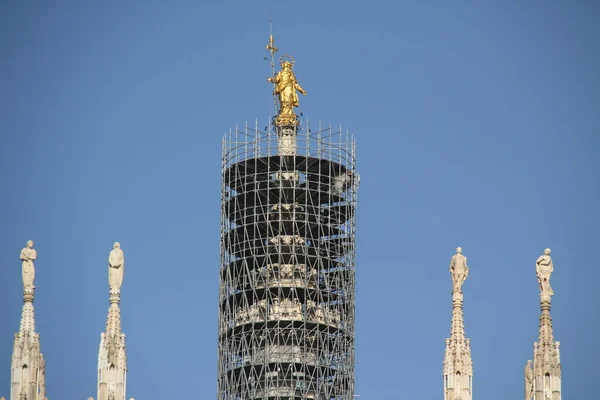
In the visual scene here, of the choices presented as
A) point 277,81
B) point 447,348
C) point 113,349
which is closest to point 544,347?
point 447,348

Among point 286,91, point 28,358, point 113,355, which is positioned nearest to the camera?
point 113,355

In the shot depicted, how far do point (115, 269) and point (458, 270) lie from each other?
15693 mm

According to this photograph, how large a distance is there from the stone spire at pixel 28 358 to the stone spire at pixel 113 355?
3220 millimetres

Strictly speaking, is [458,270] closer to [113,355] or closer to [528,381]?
[528,381]

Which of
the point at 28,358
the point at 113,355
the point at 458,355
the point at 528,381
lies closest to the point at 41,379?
the point at 28,358

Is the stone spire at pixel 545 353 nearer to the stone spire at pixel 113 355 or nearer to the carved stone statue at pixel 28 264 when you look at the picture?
the stone spire at pixel 113 355

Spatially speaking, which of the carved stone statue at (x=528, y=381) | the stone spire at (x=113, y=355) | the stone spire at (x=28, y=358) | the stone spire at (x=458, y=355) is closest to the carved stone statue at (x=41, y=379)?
the stone spire at (x=28, y=358)

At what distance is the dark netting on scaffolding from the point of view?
166 metres

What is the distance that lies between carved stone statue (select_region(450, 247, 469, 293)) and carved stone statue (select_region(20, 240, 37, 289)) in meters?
19.2

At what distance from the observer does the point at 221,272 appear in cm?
16862

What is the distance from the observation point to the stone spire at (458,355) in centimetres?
14825

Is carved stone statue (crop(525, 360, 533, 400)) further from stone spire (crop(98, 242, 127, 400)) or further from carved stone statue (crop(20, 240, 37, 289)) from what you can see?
carved stone statue (crop(20, 240, 37, 289))

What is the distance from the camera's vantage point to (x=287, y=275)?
168 m

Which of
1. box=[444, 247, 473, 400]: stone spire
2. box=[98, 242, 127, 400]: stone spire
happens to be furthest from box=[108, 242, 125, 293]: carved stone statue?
box=[444, 247, 473, 400]: stone spire
